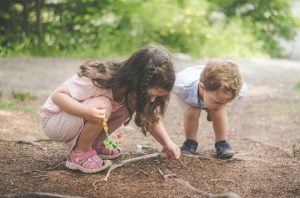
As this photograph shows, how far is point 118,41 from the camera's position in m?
11.0

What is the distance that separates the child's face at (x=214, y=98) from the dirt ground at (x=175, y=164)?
356 millimetres

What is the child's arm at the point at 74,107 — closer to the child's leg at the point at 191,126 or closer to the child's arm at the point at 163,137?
the child's arm at the point at 163,137

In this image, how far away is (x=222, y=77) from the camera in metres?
3.50

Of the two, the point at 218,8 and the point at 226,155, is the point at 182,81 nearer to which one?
the point at 226,155

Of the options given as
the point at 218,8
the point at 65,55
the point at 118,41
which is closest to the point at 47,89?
the point at 65,55

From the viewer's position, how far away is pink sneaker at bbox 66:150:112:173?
317cm

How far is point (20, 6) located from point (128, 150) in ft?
23.1

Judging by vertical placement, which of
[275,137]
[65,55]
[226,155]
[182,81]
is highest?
[182,81]

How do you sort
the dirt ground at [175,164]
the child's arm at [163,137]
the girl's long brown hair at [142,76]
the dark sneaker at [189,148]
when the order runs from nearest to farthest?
1. the dirt ground at [175,164]
2. the girl's long brown hair at [142,76]
3. the child's arm at [163,137]
4. the dark sneaker at [189,148]

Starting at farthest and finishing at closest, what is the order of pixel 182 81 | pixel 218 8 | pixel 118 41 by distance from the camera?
pixel 218 8 < pixel 118 41 < pixel 182 81

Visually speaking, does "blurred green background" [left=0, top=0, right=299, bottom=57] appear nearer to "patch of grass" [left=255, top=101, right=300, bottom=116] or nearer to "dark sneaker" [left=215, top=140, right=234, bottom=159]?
"patch of grass" [left=255, top=101, right=300, bottom=116]

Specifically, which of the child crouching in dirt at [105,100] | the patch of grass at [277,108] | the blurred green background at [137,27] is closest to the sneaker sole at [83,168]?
the child crouching in dirt at [105,100]

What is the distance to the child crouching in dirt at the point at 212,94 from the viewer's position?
351 centimetres

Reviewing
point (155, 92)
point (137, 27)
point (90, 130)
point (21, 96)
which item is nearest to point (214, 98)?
point (155, 92)
